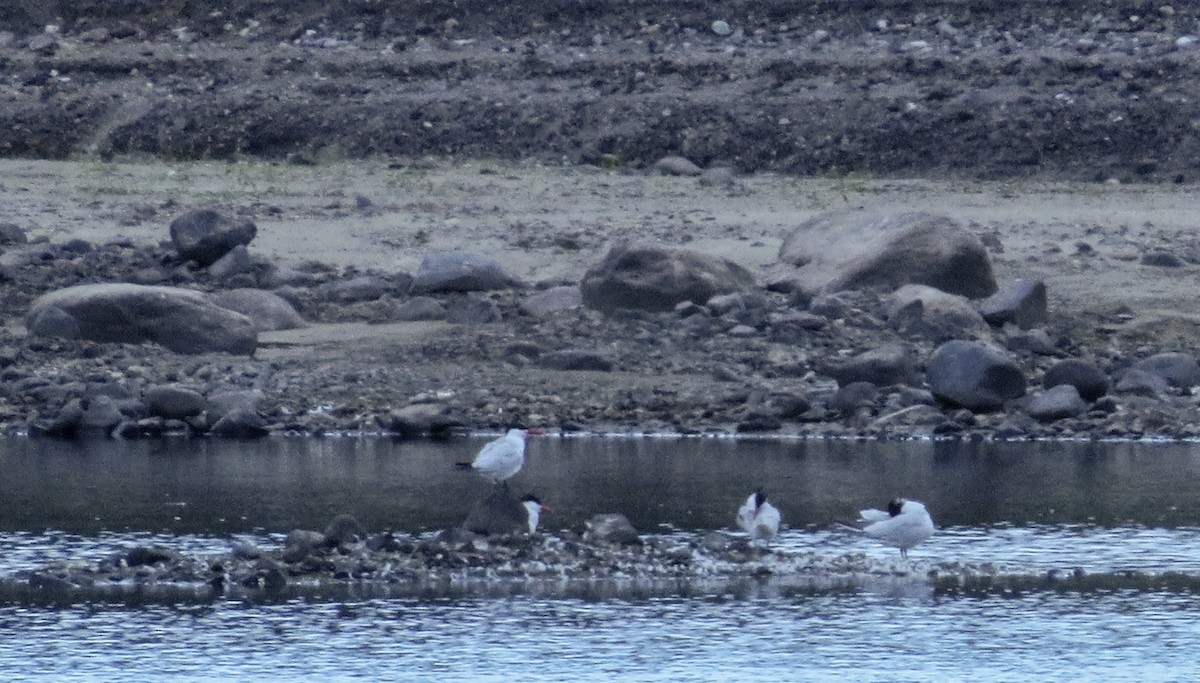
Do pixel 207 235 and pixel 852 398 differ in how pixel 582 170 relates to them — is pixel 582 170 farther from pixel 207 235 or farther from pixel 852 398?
pixel 852 398

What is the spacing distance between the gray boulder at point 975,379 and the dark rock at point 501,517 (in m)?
4.87

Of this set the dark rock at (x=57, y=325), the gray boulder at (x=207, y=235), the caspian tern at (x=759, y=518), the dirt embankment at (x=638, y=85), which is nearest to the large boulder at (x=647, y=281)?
the gray boulder at (x=207, y=235)

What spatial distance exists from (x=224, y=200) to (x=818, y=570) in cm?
1165

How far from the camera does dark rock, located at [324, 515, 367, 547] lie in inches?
374

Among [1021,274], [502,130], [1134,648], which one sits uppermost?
[502,130]

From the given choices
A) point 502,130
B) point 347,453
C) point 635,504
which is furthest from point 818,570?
point 502,130

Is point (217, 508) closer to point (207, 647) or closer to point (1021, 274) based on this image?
point (207, 647)

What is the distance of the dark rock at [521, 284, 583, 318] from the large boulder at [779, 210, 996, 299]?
163 cm

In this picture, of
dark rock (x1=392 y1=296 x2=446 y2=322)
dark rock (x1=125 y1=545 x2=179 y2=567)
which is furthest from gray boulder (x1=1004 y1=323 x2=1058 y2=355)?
dark rock (x1=125 y1=545 x2=179 y2=567)

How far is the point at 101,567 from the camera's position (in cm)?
940

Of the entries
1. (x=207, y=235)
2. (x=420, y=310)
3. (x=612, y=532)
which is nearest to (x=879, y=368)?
(x=420, y=310)

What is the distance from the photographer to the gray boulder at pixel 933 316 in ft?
50.3

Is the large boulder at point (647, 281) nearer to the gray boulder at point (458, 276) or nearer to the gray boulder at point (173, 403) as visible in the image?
the gray boulder at point (458, 276)

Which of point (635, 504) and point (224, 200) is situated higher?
point (224, 200)
